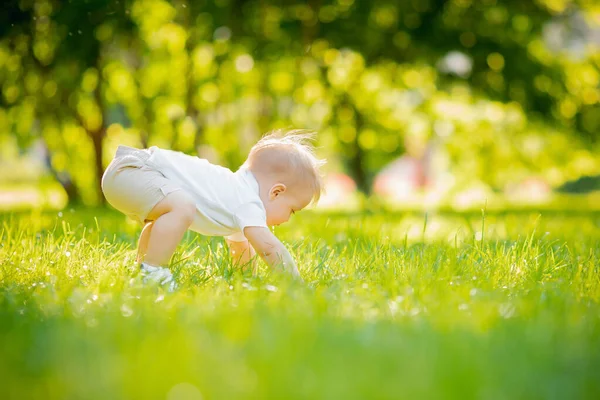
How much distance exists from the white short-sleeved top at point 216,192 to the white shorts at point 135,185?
0.19 ft

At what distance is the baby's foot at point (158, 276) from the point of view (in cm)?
238

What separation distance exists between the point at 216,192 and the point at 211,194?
0.9 inches

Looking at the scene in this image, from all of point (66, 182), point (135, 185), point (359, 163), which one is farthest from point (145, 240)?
point (359, 163)

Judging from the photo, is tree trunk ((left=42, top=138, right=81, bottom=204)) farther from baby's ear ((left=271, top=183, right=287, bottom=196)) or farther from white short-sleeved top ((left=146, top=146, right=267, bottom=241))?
baby's ear ((left=271, top=183, right=287, bottom=196))

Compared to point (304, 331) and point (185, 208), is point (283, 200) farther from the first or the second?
point (304, 331)

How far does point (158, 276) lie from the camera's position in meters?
2.50

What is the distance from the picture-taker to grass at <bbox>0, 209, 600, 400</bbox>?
4.24 feet

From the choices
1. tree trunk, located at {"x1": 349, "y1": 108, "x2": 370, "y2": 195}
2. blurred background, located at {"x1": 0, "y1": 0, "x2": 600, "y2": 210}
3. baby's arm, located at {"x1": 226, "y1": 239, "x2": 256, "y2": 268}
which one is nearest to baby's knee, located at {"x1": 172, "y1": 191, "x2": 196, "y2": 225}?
baby's arm, located at {"x1": 226, "y1": 239, "x2": 256, "y2": 268}

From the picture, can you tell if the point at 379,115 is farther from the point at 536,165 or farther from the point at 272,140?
the point at 272,140

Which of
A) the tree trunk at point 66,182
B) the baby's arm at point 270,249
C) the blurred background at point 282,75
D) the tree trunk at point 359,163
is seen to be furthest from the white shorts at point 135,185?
the tree trunk at point 359,163

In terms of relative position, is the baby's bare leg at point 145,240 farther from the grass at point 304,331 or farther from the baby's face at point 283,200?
the baby's face at point 283,200

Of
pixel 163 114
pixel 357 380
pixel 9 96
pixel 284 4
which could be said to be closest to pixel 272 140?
pixel 357 380

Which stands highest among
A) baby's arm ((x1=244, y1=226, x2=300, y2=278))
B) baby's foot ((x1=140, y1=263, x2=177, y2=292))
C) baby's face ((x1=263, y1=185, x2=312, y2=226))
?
baby's face ((x1=263, y1=185, x2=312, y2=226))

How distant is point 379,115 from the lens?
43.0ft
